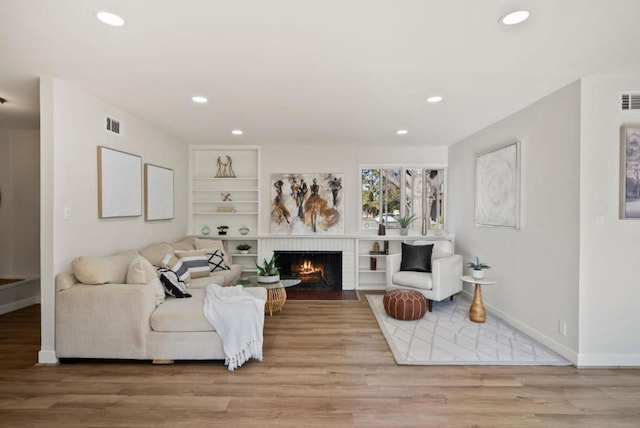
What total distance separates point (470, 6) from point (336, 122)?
248cm

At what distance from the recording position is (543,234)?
3.30 meters

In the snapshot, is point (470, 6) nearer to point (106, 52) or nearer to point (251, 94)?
point (251, 94)

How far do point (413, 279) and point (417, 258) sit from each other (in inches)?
16.4

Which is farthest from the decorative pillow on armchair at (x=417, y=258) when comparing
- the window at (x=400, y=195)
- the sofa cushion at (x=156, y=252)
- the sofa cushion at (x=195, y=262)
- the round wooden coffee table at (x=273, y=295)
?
the sofa cushion at (x=156, y=252)

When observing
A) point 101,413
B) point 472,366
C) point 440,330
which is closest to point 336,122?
point 440,330

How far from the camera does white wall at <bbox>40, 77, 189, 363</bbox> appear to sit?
2836mm

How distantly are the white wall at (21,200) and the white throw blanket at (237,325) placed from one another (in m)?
3.73

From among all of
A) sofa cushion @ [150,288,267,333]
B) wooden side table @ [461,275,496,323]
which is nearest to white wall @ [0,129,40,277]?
sofa cushion @ [150,288,267,333]

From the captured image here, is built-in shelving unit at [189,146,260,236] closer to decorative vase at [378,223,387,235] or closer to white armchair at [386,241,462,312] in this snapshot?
decorative vase at [378,223,387,235]

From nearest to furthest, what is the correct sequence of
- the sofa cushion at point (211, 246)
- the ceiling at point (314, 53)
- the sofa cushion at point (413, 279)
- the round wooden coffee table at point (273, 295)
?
1. the ceiling at point (314, 53)
2. the round wooden coffee table at point (273, 295)
3. the sofa cushion at point (413, 279)
4. the sofa cushion at point (211, 246)

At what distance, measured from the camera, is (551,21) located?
1940mm

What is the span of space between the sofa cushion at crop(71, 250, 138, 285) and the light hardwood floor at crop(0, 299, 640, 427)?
74 cm

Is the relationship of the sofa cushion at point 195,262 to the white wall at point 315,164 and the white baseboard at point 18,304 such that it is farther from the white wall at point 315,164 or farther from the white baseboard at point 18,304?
the white baseboard at point 18,304

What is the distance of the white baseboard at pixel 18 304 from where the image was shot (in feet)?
13.9
